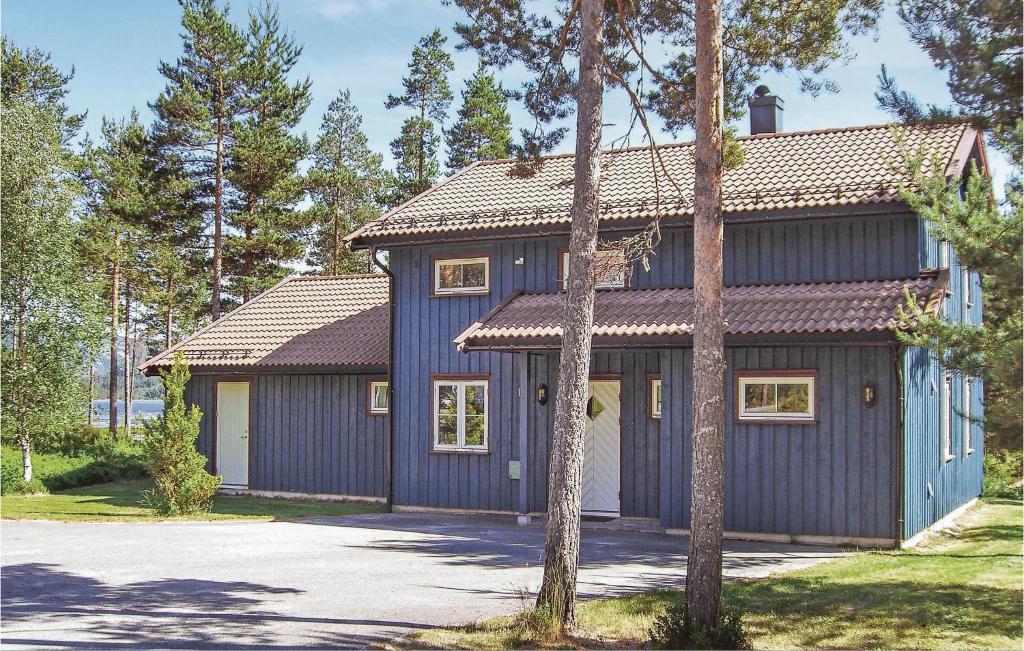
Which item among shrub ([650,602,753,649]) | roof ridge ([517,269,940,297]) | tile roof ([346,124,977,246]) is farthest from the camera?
tile roof ([346,124,977,246])

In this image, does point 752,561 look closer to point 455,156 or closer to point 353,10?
point 353,10

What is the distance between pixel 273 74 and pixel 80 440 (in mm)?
13408

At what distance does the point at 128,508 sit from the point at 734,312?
11610 millimetres

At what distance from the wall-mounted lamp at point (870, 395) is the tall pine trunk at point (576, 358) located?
656cm

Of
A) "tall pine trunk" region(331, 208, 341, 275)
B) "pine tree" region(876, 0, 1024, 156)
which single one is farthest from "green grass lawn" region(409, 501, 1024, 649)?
"tall pine trunk" region(331, 208, 341, 275)

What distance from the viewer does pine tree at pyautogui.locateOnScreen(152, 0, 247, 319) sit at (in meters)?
32.7

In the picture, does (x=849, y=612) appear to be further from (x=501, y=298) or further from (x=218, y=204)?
(x=218, y=204)

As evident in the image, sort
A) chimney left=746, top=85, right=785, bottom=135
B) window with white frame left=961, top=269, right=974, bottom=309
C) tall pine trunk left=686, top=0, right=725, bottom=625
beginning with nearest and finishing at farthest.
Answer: tall pine trunk left=686, top=0, right=725, bottom=625
window with white frame left=961, top=269, right=974, bottom=309
chimney left=746, top=85, right=785, bottom=135

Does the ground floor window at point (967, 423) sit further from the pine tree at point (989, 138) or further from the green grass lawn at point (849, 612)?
the pine tree at point (989, 138)

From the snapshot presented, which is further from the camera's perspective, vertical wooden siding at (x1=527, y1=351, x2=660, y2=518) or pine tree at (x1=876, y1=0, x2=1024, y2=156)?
vertical wooden siding at (x1=527, y1=351, x2=660, y2=518)

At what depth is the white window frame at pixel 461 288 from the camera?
60.0 ft

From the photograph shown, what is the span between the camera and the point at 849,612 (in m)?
9.29

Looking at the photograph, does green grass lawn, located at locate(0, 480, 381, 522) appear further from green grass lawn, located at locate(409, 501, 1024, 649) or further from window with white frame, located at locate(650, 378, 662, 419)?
green grass lawn, located at locate(409, 501, 1024, 649)

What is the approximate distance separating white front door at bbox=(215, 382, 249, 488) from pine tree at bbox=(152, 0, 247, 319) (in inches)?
489
